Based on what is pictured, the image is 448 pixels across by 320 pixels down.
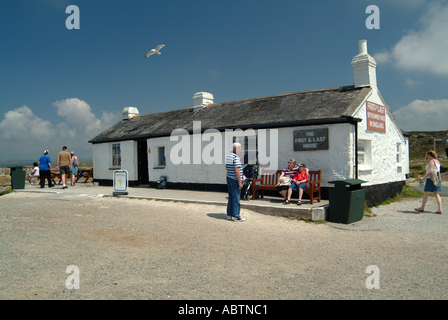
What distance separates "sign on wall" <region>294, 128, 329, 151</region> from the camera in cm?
995

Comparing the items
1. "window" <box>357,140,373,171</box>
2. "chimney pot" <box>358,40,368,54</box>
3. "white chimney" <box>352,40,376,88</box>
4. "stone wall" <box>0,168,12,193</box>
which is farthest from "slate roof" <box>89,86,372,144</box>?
"stone wall" <box>0,168,12,193</box>

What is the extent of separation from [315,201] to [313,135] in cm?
212

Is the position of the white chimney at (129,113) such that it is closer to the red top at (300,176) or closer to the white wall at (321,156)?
the white wall at (321,156)

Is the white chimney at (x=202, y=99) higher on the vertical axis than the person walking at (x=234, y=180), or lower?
higher

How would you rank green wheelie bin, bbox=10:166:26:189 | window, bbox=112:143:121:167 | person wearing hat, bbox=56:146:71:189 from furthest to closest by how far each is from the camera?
1. window, bbox=112:143:121:167
2. green wheelie bin, bbox=10:166:26:189
3. person wearing hat, bbox=56:146:71:189

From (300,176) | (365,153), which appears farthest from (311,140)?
(365,153)

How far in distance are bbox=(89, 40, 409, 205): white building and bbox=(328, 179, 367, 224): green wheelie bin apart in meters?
1.53

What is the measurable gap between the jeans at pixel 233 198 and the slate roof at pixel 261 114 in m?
3.89

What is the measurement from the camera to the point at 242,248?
18.8 ft

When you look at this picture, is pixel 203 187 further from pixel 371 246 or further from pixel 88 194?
pixel 371 246

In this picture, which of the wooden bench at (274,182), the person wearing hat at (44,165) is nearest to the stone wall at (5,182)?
the person wearing hat at (44,165)

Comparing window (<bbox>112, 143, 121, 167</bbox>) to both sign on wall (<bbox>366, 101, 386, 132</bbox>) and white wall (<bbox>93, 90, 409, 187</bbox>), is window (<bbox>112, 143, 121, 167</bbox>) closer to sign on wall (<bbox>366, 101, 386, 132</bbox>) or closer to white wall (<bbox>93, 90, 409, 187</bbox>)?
white wall (<bbox>93, 90, 409, 187</bbox>)

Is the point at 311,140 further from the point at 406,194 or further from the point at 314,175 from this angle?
the point at 406,194

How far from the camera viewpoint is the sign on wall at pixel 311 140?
32.6 feet
